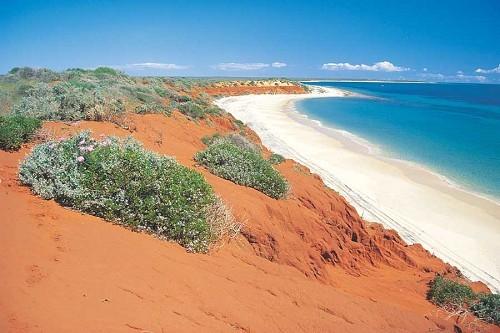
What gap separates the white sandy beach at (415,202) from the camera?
13.4 metres

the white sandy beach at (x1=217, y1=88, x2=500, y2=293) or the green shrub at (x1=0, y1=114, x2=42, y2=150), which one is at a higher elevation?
the green shrub at (x1=0, y1=114, x2=42, y2=150)

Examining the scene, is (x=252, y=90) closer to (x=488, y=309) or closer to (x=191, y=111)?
(x=191, y=111)

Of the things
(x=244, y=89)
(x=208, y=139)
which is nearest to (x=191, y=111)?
(x=208, y=139)

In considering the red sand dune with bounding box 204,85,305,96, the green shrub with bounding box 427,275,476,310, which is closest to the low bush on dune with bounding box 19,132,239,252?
the green shrub with bounding box 427,275,476,310

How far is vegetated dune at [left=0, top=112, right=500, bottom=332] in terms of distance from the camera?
12.5 ft

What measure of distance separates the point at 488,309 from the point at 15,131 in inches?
424

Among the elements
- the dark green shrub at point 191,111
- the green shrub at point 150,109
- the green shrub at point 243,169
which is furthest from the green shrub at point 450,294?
the dark green shrub at point 191,111

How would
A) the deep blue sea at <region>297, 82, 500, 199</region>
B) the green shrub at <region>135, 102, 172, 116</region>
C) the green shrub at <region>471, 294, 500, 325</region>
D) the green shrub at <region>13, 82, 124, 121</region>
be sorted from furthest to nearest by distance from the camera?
the deep blue sea at <region>297, 82, 500, 199</region> < the green shrub at <region>135, 102, 172, 116</region> < the green shrub at <region>13, 82, 124, 121</region> < the green shrub at <region>471, 294, 500, 325</region>

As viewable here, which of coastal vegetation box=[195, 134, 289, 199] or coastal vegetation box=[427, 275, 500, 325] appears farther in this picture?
coastal vegetation box=[195, 134, 289, 199]

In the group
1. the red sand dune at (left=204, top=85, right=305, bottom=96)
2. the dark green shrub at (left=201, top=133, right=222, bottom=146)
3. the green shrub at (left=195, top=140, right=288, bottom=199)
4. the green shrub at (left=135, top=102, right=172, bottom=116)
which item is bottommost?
the green shrub at (left=195, top=140, right=288, bottom=199)

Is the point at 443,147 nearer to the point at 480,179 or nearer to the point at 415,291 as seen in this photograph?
the point at 480,179

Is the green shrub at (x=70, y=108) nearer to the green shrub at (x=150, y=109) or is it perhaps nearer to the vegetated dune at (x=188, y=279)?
the vegetated dune at (x=188, y=279)

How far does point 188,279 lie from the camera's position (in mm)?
4980

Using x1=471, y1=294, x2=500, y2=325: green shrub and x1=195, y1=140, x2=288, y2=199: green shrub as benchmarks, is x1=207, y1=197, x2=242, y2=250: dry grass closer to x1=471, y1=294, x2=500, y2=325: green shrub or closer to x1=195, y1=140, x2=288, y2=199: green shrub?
x1=195, y1=140, x2=288, y2=199: green shrub
